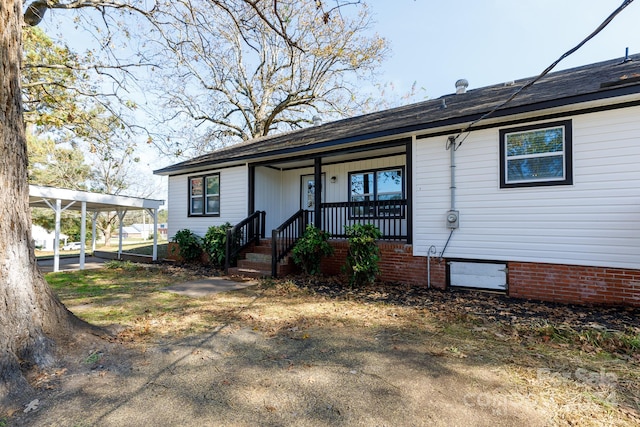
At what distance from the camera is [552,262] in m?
5.66

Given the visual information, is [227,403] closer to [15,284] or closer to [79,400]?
[79,400]

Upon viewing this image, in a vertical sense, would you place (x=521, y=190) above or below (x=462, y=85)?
below

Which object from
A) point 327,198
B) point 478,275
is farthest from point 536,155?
point 327,198

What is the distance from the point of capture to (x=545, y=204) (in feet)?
18.9

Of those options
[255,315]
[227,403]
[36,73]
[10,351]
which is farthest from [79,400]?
[36,73]

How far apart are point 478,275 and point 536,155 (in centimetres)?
259

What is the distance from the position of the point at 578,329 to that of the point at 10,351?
6374 mm

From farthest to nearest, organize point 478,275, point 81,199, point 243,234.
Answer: point 243,234, point 81,199, point 478,275

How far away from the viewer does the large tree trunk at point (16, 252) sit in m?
2.84

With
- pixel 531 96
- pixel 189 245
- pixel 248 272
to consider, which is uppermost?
pixel 531 96

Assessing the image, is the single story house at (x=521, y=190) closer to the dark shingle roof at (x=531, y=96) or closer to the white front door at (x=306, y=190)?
the dark shingle roof at (x=531, y=96)

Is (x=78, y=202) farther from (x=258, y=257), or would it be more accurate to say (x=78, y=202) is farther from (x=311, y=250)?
(x=311, y=250)

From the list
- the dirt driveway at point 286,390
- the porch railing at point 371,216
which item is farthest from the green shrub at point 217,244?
the dirt driveway at point 286,390

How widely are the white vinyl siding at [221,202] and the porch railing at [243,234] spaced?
0.67 meters
